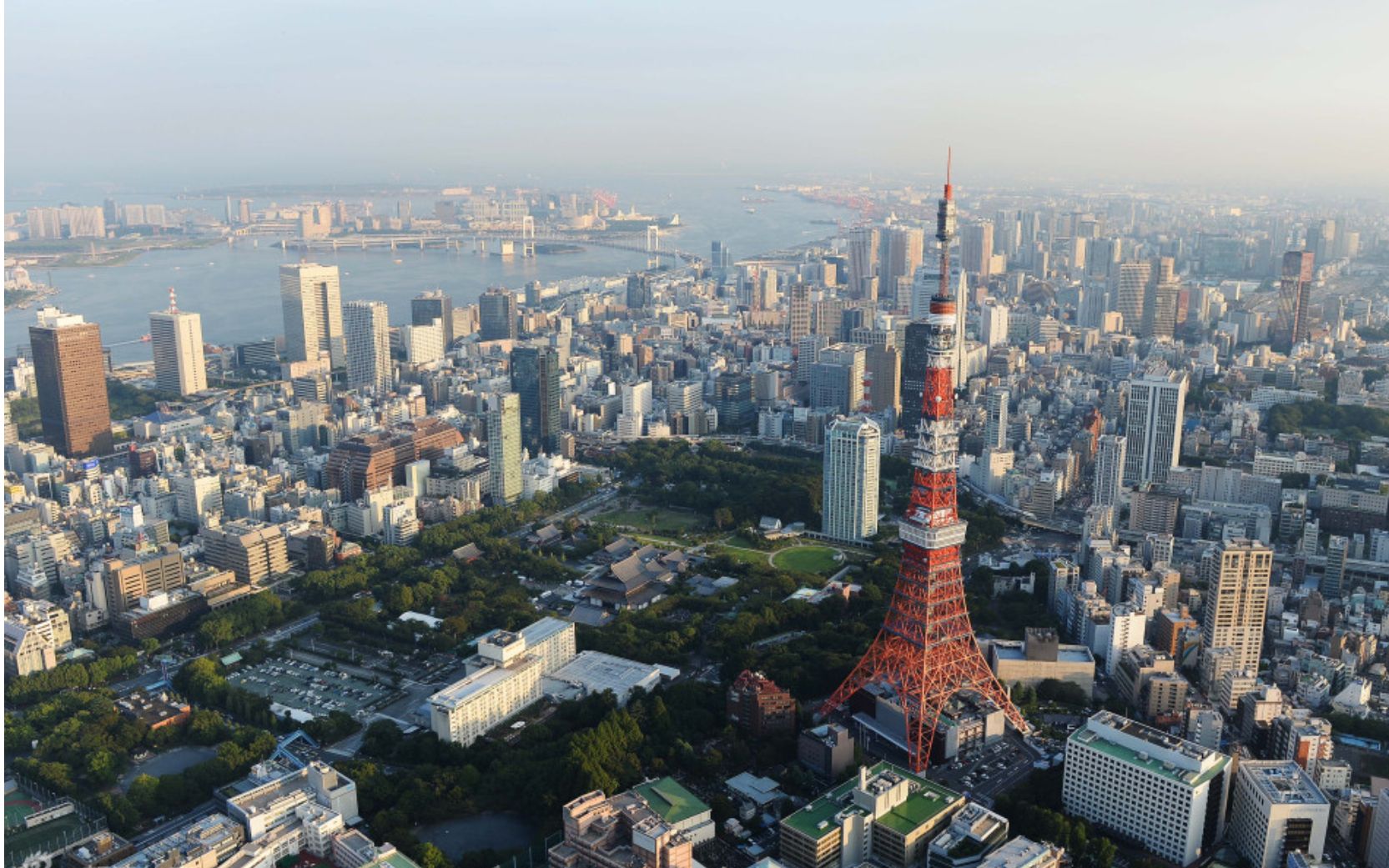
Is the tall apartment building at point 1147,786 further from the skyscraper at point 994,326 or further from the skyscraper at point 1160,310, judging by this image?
the skyscraper at point 1160,310

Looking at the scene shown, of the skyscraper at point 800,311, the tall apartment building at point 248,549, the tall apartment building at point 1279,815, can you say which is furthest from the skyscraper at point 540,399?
the tall apartment building at point 1279,815

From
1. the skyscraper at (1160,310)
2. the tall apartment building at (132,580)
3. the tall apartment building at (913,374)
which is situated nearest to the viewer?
the tall apartment building at (132,580)

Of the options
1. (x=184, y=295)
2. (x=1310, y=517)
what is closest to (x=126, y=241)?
(x=184, y=295)

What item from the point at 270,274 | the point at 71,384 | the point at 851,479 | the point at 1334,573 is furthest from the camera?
the point at 270,274

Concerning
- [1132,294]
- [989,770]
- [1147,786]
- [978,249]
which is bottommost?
[989,770]

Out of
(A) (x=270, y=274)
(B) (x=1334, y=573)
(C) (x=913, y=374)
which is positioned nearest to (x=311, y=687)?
(B) (x=1334, y=573)

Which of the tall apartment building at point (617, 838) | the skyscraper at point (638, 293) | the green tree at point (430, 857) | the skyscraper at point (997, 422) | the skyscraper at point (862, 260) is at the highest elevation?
the skyscraper at point (862, 260)

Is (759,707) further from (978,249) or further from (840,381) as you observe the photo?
(978,249)
